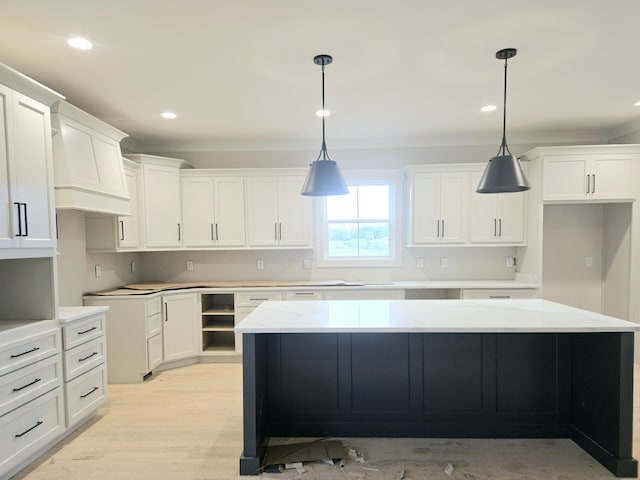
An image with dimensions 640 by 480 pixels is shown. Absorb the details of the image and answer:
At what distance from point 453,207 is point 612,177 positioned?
1690 mm

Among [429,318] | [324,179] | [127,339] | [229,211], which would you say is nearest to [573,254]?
[429,318]

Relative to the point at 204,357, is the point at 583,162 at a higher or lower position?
higher

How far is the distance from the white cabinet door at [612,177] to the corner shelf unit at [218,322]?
4.40 meters

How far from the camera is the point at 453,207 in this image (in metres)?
4.34

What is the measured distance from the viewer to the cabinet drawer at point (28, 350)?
210 cm

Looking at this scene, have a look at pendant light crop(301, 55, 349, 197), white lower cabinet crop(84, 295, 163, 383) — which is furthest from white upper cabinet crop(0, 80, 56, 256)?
pendant light crop(301, 55, 349, 197)

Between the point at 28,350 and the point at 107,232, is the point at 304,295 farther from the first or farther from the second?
the point at 28,350

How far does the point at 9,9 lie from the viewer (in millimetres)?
1951

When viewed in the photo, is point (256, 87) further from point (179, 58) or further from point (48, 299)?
point (48, 299)

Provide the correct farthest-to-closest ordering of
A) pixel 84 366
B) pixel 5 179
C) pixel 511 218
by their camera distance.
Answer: pixel 511 218 → pixel 84 366 → pixel 5 179

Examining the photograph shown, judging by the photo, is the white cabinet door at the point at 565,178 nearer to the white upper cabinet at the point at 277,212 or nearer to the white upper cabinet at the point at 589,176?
the white upper cabinet at the point at 589,176

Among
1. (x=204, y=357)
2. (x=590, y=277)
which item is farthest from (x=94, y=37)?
(x=590, y=277)

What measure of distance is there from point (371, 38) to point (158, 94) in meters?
1.94


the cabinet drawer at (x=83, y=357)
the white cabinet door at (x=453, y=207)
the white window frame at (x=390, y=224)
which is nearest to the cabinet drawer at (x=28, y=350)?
the cabinet drawer at (x=83, y=357)
